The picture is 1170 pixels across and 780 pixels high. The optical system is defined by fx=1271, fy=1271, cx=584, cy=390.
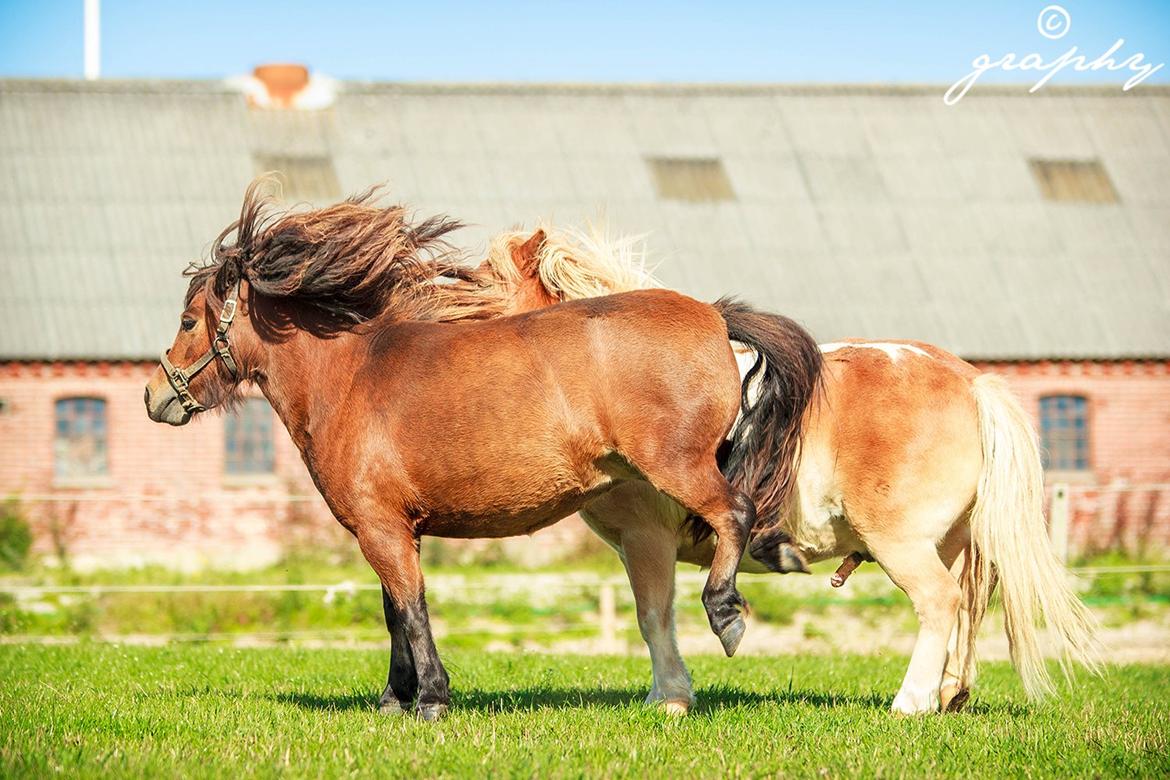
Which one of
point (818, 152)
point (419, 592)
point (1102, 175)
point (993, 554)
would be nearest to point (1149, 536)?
point (1102, 175)

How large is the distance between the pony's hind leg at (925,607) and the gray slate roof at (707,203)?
1590cm

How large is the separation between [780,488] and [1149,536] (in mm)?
17846

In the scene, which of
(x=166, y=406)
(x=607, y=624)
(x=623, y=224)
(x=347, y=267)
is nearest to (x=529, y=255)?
(x=347, y=267)

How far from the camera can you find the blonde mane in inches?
278

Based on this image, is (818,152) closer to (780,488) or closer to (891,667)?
(891,667)

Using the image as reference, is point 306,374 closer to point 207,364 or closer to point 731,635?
point 207,364

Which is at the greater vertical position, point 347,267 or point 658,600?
point 347,267

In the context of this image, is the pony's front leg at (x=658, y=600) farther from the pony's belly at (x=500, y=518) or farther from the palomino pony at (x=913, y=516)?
the pony's belly at (x=500, y=518)

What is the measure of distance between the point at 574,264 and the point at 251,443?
1542 cm

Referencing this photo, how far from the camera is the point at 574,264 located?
7090 mm

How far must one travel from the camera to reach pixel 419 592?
6191mm

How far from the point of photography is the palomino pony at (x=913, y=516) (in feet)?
21.6

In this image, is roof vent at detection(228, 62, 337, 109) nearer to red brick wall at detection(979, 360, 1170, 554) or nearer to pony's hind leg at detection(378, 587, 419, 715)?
red brick wall at detection(979, 360, 1170, 554)

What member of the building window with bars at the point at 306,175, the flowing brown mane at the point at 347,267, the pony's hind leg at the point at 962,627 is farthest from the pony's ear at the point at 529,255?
the building window with bars at the point at 306,175
